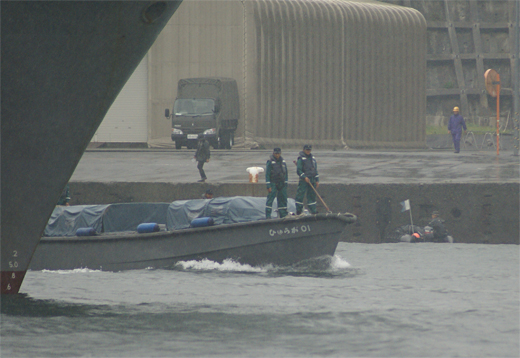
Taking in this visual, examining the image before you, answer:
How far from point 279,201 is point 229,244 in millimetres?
1576

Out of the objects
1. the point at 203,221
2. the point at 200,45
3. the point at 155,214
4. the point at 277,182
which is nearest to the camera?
the point at 203,221

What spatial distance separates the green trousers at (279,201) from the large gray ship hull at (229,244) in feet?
2.23

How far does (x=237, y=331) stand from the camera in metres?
11.5

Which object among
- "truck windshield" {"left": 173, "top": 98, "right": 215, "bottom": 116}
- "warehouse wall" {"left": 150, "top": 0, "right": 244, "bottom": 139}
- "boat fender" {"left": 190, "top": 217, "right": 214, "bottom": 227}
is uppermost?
"warehouse wall" {"left": 150, "top": 0, "right": 244, "bottom": 139}

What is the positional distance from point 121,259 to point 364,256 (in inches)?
215

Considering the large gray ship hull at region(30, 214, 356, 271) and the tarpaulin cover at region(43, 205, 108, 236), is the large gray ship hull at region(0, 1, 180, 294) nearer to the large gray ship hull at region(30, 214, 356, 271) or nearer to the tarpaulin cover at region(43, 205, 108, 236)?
the large gray ship hull at region(30, 214, 356, 271)

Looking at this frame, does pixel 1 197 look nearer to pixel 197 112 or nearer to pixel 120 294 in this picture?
pixel 120 294

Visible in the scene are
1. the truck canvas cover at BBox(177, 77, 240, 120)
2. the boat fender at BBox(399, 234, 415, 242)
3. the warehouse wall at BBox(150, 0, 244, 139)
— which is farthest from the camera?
the warehouse wall at BBox(150, 0, 244, 139)

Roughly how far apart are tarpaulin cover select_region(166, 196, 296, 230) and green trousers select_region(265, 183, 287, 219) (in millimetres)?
125

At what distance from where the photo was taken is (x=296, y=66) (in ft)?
111

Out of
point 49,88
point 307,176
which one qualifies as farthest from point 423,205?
point 49,88

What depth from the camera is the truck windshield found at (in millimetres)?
30984

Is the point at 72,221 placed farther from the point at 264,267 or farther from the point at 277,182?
the point at 277,182

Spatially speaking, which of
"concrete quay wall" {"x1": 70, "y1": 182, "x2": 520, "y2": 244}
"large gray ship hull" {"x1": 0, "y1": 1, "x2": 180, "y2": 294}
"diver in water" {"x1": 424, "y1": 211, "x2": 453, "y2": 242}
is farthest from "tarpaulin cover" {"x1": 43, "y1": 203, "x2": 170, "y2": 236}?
"diver in water" {"x1": 424, "y1": 211, "x2": 453, "y2": 242}
